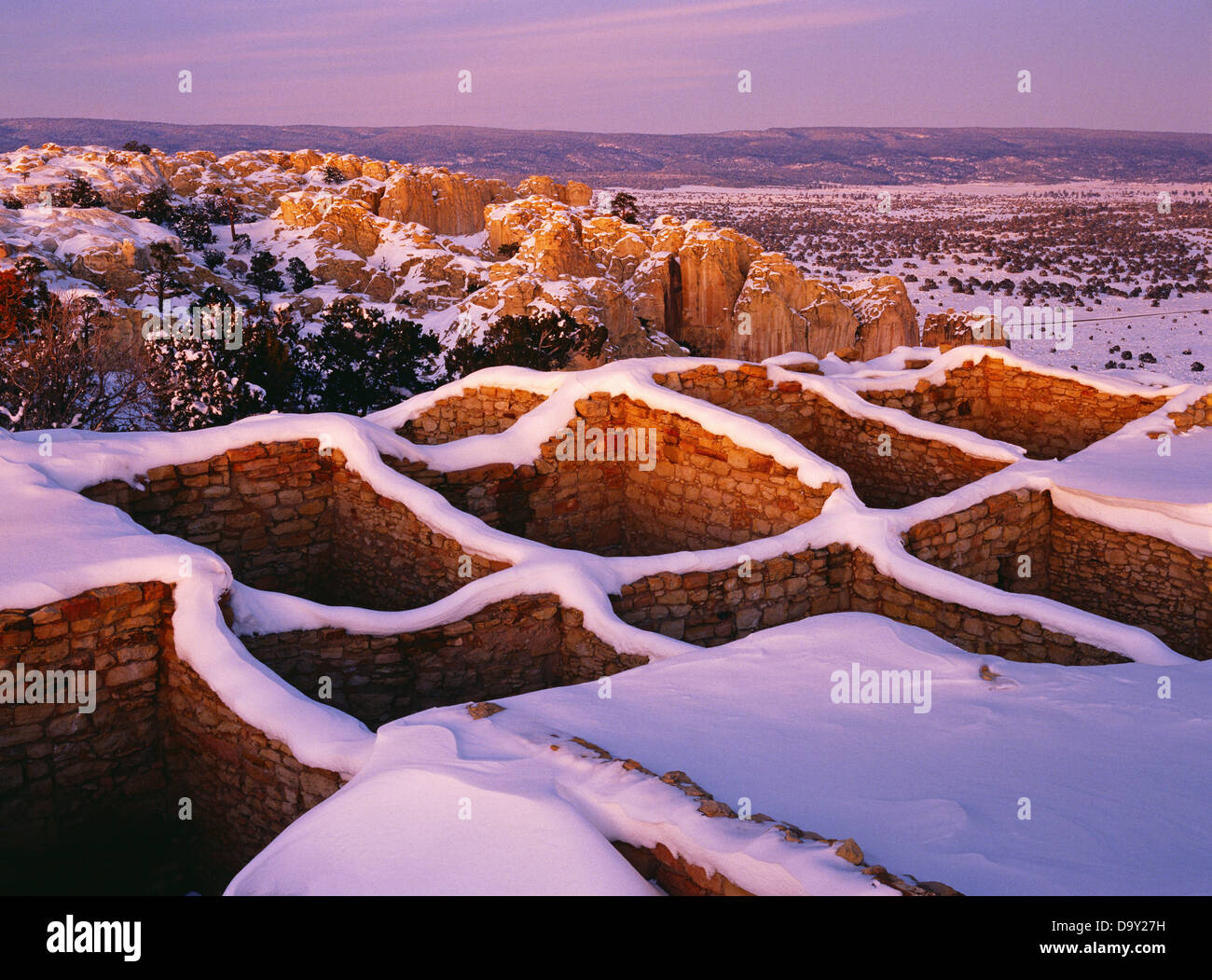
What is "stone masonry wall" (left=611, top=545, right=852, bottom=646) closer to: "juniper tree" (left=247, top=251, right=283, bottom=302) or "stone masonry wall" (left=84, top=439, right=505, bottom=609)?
"stone masonry wall" (left=84, top=439, right=505, bottom=609)

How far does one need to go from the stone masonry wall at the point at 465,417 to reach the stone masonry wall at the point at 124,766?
469 cm

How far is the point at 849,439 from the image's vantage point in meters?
9.79

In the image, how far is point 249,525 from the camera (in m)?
7.70

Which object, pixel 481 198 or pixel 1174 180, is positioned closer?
pixel 481 198

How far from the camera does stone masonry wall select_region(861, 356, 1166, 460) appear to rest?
10.5 m

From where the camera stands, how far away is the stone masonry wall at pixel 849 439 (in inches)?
356

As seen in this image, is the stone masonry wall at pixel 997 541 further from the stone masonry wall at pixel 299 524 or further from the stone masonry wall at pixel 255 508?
the stone masonry wall at pixel 255 508

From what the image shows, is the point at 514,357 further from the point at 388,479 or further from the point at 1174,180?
the point at 1174,180

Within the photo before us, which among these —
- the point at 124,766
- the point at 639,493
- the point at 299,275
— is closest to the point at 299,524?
the point at 124,766

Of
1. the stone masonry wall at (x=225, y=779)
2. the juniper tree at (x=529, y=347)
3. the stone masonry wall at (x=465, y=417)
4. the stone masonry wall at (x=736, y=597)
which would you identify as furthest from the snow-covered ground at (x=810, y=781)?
the juniper tree at (x=529, y=347)

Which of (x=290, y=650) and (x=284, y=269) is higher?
(x=284, y=269)

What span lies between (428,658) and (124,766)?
1.77 metres
